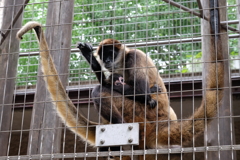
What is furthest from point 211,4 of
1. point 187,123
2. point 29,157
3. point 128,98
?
point 29,157

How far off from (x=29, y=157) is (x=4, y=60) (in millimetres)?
2869

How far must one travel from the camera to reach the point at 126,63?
6.30 m

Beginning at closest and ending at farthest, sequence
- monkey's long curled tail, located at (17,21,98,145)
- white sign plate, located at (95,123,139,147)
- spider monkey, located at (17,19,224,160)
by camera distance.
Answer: white sign plate, located at (95,123,139,147) → spider monkey, located at (17,19,224,160) → monkey's long curled tail, located at (17,21,98,145)

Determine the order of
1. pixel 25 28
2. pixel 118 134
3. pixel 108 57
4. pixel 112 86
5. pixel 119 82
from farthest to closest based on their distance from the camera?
Answer: 1. pixel 108 57
2. pixel 119 82
3. pixel 112 86
4. pixel 25 28
5. pixel 118 134

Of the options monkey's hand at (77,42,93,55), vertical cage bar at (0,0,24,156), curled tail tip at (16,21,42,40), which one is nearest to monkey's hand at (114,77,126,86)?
monkey's hand at (77,42,93,55)

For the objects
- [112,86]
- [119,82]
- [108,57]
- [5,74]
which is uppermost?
[108,57]

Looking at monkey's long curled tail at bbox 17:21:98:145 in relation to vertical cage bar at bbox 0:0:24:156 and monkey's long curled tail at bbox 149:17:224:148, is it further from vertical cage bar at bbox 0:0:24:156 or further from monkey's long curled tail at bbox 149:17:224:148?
vertical cage bar at bbox 0:0:24:156

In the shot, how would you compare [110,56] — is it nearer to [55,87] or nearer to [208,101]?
[55,87]

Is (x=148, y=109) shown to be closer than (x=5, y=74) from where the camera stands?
Yes

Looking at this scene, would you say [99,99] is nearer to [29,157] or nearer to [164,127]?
[164,127]

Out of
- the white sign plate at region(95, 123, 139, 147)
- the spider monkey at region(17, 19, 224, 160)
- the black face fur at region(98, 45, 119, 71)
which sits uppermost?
the black face fur at region(98, 45, 119, 71)

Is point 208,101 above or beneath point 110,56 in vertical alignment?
beneath

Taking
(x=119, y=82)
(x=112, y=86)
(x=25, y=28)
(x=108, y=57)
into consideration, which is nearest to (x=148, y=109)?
(x=119, y=82)

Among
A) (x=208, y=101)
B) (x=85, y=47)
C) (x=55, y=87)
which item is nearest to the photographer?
(x=208, y=101)
